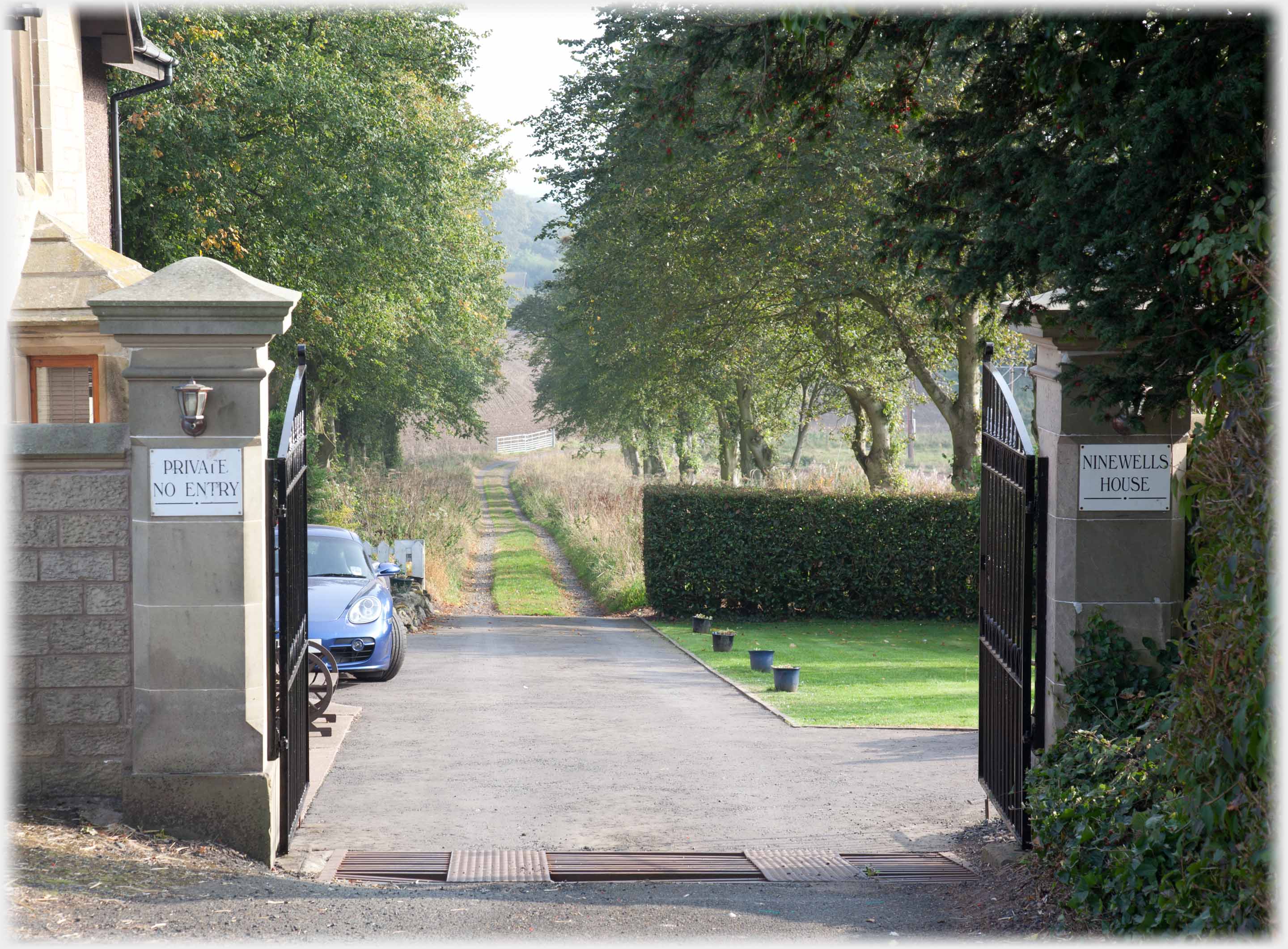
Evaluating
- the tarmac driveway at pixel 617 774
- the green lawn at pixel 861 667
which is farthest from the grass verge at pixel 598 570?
the tarmac driveway at pixel 617 774

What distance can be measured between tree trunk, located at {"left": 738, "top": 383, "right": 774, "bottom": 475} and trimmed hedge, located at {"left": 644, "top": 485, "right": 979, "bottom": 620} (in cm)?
1010

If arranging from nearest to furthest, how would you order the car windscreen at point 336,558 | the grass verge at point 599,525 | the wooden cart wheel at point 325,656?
the wooden cart wheel at point 325,656
the car windscreen at point 336,558
the grass verge at point 599,525

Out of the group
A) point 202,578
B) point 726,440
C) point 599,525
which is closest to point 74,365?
point 202,578

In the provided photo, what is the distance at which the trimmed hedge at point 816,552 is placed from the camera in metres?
19.6

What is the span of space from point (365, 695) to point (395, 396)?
938 inches

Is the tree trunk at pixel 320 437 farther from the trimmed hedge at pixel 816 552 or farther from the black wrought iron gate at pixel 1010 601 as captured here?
the black wrought iron gate at pixel 1010 601

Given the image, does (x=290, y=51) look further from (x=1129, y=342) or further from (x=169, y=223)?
(x=1129, y=342)

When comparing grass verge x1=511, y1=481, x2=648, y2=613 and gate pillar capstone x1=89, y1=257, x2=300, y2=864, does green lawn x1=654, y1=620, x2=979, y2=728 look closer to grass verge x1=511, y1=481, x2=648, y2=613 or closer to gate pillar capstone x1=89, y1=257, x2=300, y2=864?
grass verge x1=511, y1=481, x2=648, y2=613

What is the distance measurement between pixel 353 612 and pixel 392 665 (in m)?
0.79

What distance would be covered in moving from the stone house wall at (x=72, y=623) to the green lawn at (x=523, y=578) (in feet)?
47.1

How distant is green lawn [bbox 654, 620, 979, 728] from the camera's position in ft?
38.6

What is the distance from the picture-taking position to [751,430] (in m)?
33.1

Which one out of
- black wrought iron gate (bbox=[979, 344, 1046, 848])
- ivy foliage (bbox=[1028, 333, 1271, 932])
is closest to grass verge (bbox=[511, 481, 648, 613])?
black wrought iron gate (bbox=[979, 344, 1046, 848])

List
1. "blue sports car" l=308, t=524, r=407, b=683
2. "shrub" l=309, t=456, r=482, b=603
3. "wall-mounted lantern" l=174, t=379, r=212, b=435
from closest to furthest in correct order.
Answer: "wall-mounted lantern" l=174, t=379, r=212, b=435 → "blue sports car" l=308, t=524, r=407, b=683 → "shrub" l=309, t=456, r=482, b=603
